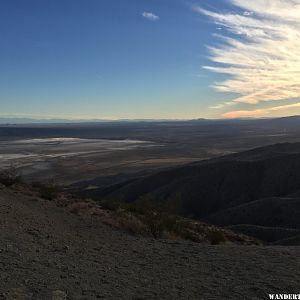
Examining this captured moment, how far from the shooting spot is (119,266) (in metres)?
9.80

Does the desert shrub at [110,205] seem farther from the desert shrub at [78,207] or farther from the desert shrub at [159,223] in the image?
the desert shrub at [159,223]

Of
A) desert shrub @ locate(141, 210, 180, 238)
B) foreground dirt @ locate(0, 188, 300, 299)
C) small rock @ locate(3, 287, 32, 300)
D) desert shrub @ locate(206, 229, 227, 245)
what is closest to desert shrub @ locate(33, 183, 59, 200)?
foreground dirt @ locate(0, 188, 300, 299)

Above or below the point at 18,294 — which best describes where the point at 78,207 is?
below

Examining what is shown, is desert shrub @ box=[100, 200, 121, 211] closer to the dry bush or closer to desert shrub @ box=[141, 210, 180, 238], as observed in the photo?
desert shrub @ box=[141, 210, 180, 238]

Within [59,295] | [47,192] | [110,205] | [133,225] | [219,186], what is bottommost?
[219,186]

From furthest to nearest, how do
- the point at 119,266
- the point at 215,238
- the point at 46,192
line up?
the point at 46,192 → the point at 215,238 → the point at 119,266

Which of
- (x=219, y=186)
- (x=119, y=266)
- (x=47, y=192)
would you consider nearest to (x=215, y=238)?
(x=47, y=192)

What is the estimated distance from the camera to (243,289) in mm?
8320

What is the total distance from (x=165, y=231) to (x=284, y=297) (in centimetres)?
745

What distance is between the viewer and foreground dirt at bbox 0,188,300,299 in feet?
26.2

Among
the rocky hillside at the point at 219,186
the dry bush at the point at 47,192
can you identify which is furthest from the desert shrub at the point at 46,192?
the rocky hillside at the point at 219,186

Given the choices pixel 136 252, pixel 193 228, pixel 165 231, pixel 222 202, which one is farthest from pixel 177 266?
pixel 222 202

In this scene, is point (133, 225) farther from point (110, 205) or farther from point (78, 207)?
point (110, 205)

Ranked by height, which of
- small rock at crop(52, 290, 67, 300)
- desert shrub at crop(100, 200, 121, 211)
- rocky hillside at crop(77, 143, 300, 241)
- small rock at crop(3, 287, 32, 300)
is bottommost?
rocky hillside at crop(77, 143, 300, 241)
